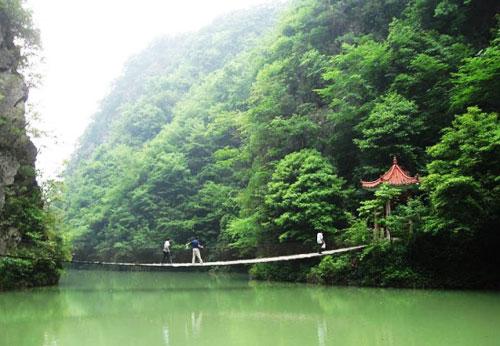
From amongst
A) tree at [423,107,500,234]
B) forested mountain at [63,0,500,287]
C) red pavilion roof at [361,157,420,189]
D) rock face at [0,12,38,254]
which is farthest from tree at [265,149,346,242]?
rock face at [0,12,38,254]

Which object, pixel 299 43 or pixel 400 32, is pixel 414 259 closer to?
pixel 400 32

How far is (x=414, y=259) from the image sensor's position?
12.9 metres

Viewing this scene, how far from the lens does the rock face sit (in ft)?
50.3

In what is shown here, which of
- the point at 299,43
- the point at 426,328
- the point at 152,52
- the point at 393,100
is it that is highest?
the point at 152,52

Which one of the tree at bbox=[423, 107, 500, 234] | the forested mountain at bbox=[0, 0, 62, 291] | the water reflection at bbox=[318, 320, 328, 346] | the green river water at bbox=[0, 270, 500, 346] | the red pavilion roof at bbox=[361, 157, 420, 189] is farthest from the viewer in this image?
the forested mountain at bbox=[0, 0, 62, 291]

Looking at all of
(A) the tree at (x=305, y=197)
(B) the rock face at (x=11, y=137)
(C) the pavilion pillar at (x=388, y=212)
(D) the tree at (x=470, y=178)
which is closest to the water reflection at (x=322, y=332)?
(D) the tree at (x=470, y=178)

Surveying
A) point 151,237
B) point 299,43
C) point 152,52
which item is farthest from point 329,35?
point 152,52

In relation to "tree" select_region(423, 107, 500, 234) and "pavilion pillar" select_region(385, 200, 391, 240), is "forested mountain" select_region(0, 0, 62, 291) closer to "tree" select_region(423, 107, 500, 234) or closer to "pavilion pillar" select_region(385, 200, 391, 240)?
"pavilion pillar" select_region(385, 200, 391, 240)

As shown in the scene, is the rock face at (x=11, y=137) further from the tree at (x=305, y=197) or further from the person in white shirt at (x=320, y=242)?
the person in white shirt at (x=320, y=242)

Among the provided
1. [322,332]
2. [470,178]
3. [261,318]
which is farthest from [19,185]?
[470,178]

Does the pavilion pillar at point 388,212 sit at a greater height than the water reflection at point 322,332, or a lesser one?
greater

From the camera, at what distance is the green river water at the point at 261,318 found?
24.1ft

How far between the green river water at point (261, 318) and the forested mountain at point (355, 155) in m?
1.41

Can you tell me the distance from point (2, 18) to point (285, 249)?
451 inches
